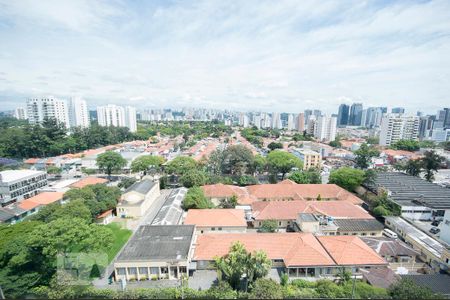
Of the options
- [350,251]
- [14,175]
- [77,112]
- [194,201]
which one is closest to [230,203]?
[194,201]

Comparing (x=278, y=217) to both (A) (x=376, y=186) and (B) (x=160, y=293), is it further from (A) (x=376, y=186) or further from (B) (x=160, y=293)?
(A) (x=376, y=186)

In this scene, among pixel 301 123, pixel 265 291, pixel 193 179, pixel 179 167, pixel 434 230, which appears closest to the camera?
pixel 265 291

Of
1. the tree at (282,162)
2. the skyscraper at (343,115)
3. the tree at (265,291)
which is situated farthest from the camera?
the skyscraper at (343,115)

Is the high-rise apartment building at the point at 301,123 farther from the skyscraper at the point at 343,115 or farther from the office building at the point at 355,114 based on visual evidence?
the office building at the point at 355,114

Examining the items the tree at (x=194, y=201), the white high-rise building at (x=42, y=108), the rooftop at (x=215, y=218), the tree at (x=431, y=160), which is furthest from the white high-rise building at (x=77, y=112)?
the tree at (x=431, y=160)

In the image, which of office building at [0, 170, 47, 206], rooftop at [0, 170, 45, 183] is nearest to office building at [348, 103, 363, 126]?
office building at [0, 170, 47, 206]

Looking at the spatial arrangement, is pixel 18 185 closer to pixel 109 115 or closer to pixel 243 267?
pixel 243 267

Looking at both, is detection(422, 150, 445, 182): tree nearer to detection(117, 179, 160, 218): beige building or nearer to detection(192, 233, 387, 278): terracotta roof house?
detection(192, 233, 387, 278): terracotta roof house
